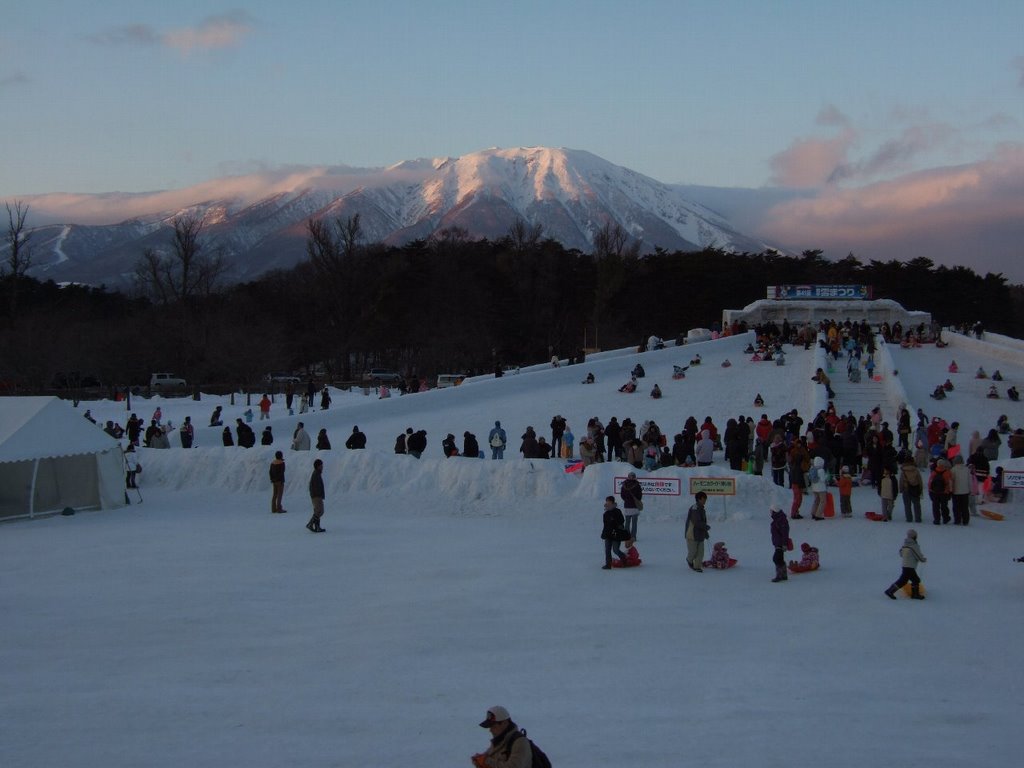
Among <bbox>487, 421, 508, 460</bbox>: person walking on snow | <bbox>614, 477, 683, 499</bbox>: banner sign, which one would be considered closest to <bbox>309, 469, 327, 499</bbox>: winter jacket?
<bbox>614, 477, 683, 499</bbox>: banner sign

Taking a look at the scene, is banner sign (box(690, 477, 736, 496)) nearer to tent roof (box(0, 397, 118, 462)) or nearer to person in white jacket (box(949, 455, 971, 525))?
person in white jacket (box(949, 455, 971, 525))

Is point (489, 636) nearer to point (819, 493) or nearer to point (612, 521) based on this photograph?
point (612, 521)

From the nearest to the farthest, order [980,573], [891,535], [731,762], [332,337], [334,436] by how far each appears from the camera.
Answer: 1. [731,762]
2. [980,573]
3. [891,535]
4. [334,436]
5. [332,337]

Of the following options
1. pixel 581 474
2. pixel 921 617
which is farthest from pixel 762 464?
pixel 921 617

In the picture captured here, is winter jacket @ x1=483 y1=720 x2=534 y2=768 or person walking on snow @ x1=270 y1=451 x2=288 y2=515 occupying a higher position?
person walking on snow @ x1=270 y1=451 x2=288 y2=515

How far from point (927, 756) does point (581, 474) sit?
12.3 metres

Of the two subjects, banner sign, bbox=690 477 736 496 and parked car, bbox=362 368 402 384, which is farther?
parked car, bbox=362 368 402 384

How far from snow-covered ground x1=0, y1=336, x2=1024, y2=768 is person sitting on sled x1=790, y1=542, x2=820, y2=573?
0.59ft

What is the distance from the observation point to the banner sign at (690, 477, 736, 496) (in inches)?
647

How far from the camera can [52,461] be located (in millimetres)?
18891

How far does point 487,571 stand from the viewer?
13.2 metres

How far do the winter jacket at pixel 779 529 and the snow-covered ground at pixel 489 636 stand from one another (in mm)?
543

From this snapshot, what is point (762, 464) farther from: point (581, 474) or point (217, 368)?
point (217, 368)

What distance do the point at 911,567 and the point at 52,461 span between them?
50.0ft
